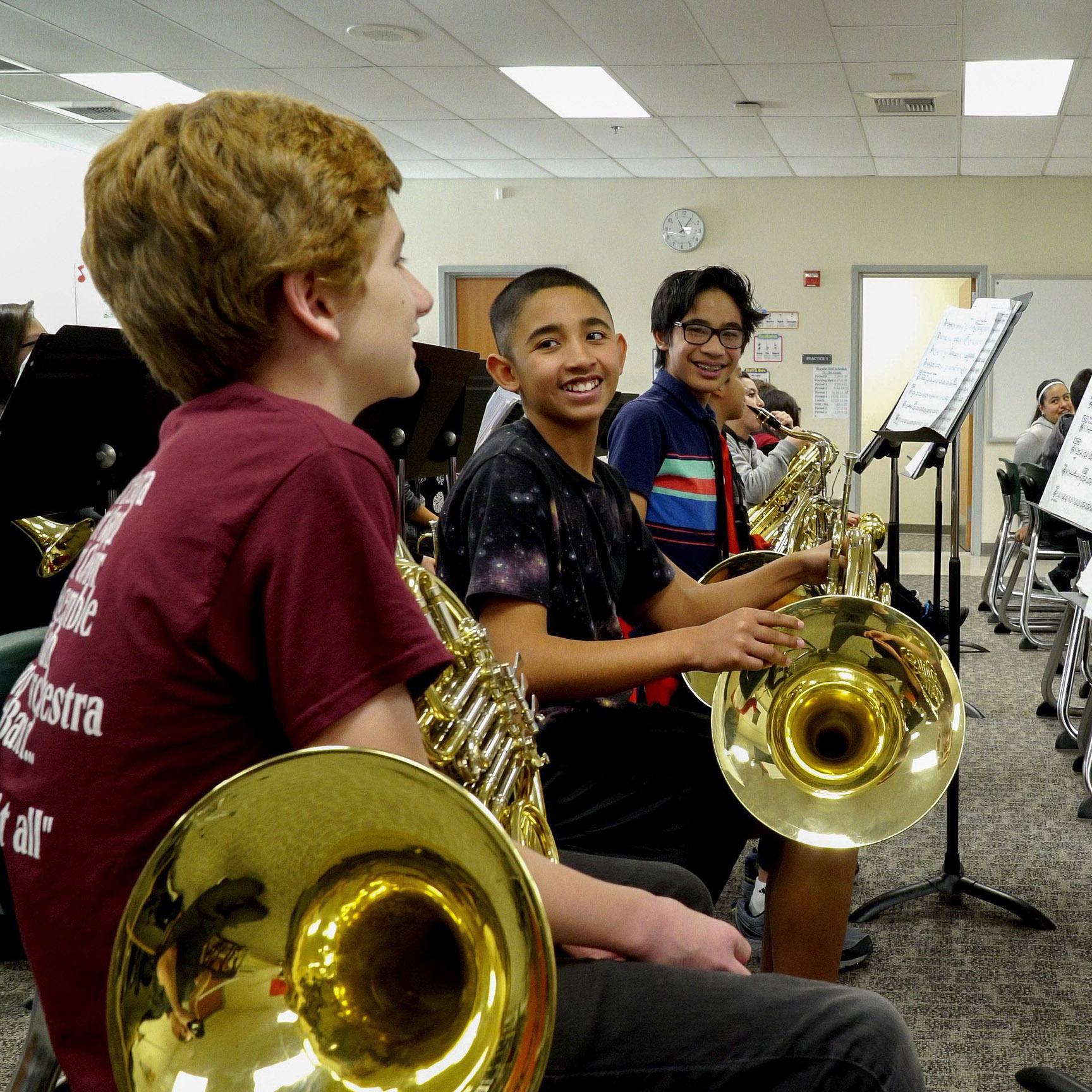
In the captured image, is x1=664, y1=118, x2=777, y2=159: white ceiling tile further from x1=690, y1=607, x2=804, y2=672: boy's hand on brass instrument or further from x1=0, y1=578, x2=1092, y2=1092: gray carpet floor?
x1=690, y1=607, x2=804, y2=672: boy's hand on brass instrument

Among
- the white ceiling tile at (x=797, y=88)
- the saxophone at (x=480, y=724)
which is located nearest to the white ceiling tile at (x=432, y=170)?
the white ceiling tile at (x=797, y=88)

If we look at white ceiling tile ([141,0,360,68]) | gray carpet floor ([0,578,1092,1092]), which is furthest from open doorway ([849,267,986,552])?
gray carpet floor ([0,578,1092,1092])

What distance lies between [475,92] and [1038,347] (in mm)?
4886

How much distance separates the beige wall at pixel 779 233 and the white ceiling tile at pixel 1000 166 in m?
0.15

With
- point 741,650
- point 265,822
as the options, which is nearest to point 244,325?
point 265,822

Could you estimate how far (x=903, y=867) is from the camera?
2789 millimetres

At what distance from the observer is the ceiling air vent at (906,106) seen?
255 inches

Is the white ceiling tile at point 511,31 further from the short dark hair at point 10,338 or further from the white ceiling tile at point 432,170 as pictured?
the short dark hair at point 10,338

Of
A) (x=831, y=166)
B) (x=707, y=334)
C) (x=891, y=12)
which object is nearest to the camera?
(x=707, y=334)

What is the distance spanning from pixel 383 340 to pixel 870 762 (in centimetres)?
106

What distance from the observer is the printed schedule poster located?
899 centimetres

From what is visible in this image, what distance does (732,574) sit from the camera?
2.15 meters

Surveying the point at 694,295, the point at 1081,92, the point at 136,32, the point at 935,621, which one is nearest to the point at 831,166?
the point at 1081,92

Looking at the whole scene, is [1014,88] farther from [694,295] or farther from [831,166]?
[694,295]
